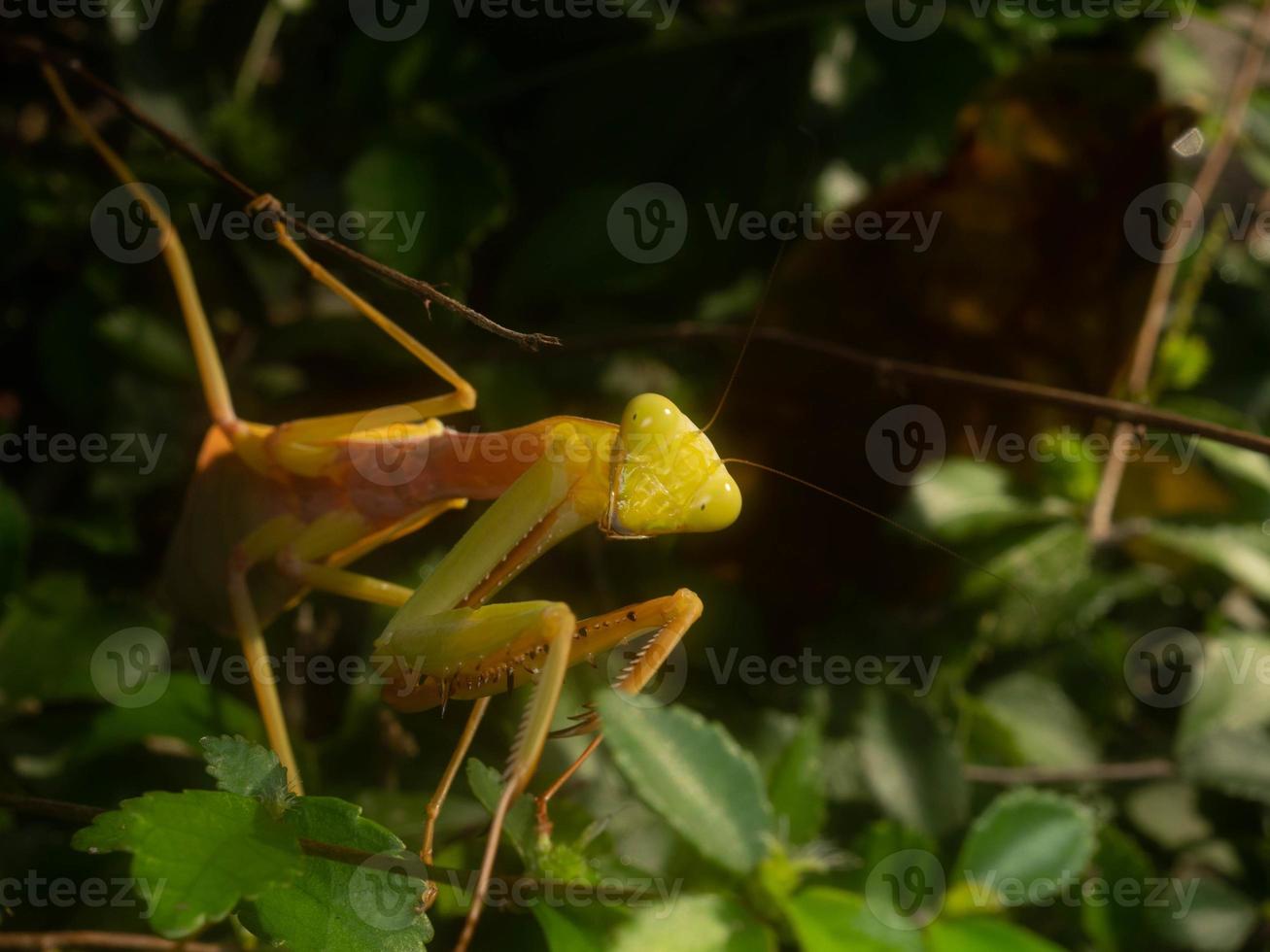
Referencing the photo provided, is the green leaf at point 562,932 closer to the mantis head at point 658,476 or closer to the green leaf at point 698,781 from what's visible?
the green leaf at point 698,781

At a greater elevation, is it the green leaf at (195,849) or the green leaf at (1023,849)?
the green leaf at (195,849)

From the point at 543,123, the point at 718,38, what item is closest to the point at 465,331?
the point at 543,123

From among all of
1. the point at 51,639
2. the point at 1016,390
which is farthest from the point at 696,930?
the point at 51,639

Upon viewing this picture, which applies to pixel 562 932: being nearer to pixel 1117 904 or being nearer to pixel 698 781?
pixel 698 781

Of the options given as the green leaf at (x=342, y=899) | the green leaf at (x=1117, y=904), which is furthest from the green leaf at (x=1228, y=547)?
the green leaf at (x=342, y=899)

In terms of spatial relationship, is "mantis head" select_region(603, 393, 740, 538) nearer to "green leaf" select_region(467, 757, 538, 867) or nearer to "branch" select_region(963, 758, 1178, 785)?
"green leaf" select_region(467, 757, 538, 867)

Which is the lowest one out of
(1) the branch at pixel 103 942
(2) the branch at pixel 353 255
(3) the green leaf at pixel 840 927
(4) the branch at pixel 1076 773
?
(1) the branch at pixel 103 942

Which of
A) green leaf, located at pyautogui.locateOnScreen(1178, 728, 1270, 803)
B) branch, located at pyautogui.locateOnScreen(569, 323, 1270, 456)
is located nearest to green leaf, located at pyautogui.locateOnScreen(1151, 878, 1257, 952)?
green leaf, located at pyautogui.locateOnScreen(1178, 728, 1270, 803)
